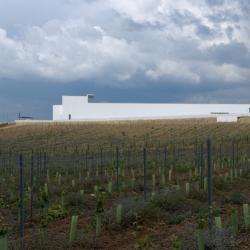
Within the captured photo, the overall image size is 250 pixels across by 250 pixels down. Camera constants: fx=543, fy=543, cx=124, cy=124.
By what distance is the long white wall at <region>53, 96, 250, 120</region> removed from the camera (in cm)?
8006

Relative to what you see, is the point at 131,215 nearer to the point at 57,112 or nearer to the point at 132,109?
the point at 132,109

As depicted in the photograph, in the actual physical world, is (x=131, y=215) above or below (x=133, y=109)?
below

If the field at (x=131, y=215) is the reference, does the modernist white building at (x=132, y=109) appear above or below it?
above

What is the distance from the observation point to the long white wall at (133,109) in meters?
80.1

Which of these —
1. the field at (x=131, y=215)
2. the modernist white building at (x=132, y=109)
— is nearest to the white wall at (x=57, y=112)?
the modernist white building at (x=132, y=109)

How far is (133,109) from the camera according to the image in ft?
265

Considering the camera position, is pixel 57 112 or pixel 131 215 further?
pixel 57 112

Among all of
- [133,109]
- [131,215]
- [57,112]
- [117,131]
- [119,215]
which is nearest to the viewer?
A: [119,215]

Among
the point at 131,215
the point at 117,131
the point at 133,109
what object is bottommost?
the point at 117,131

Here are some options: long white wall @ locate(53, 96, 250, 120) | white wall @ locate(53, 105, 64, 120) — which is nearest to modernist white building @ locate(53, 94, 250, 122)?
long white wall @ locate(53, 96, 250, 120)

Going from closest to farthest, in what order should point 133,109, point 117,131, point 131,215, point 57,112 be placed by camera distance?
1. point 131,215
2. point 117,131
3. point 133,109
4. point 57,112

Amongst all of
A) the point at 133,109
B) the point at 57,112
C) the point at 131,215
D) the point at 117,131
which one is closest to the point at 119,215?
the point at 131,215

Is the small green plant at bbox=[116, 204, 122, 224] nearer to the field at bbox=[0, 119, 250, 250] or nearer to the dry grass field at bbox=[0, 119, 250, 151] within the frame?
the field at bbox=[0, 119, 250, 250]

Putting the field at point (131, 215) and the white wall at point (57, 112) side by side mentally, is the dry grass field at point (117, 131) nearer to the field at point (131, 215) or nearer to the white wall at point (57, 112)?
the white wall at point (57, 112)
